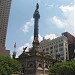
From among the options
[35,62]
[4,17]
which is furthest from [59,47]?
[35,62]

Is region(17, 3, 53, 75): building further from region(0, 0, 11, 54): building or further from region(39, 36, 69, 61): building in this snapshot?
region(0, 0, 11, 54): building

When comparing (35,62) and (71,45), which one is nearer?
(35,62)

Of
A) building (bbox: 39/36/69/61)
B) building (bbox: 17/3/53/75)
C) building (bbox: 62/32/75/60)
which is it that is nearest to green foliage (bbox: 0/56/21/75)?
building (bbox: 17/3/53/75)

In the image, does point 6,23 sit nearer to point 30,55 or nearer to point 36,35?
point 36,35

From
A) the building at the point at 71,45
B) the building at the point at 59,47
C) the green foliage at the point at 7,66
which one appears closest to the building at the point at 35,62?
the green foliage at the point at 7,66

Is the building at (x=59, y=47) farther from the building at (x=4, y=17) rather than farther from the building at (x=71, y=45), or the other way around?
the building at (x=4, y=17)

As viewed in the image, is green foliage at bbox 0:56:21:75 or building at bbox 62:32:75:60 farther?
building at bbox 62:32:75:60

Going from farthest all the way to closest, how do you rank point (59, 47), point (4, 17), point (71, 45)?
point (4, 17) < point (71, 45) < point (59, 47)

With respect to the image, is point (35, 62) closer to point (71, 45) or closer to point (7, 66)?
point (7, 66)

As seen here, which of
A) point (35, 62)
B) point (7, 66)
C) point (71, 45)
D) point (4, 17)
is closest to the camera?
point (7, 66)

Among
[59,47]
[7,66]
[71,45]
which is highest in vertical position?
[71,45]

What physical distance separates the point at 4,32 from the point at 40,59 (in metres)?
79.5

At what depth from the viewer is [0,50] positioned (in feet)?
421

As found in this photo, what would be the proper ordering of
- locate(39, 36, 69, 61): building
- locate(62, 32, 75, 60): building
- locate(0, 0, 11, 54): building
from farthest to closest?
locate(0, 0, 11, 54): building < locate(62, 32, 75, 60): building < locate(39, 36, 69, 61): building
